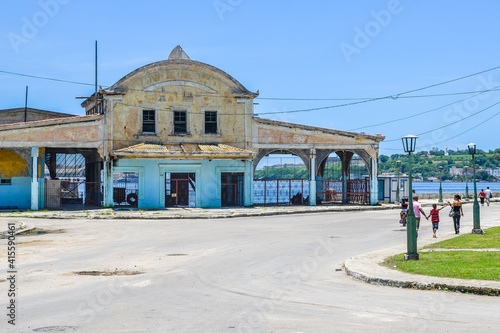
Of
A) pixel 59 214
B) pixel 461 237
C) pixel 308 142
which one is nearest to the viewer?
pixel 461 237

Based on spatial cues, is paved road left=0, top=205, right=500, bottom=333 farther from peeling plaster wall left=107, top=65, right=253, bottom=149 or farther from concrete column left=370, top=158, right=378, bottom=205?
concrete column left=370, top=158, right=378, bottom=205

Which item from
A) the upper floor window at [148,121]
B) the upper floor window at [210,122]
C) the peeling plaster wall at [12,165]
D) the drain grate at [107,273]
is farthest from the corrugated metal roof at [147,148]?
the drain grate at [107,273]

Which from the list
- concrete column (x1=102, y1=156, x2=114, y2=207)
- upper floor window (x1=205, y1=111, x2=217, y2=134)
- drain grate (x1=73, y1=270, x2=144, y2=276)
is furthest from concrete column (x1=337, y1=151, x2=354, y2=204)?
drain grate (x1=73, y1=270, x2=144, y2=276)

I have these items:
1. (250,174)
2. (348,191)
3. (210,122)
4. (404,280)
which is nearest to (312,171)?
(250,174)

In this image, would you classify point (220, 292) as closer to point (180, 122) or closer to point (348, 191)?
point (180, 122)

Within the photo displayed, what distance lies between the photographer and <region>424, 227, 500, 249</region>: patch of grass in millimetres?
18453

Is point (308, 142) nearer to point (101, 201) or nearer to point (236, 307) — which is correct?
point (101, 201)

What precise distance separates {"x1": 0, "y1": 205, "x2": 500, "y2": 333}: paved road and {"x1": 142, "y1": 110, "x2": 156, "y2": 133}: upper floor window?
61.6ft

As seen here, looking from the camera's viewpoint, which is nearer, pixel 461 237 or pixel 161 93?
pixel 461 237

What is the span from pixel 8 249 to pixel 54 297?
8149 millimetres

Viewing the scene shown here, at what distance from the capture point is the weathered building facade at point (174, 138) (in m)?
37.9

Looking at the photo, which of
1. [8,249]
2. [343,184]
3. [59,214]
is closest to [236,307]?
[8,249]

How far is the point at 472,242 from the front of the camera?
19672 mm

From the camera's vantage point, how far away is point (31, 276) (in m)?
13.7
